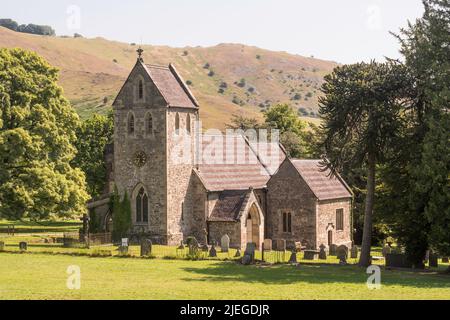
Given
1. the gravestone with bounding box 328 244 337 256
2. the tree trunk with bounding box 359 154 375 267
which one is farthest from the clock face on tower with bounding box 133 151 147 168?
the tree trunk with bounding box 359 154 375 267

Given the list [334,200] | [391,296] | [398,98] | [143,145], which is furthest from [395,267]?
[143,145]

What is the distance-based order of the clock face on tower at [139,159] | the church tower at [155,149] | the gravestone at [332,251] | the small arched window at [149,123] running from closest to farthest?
1. the gravestone at [332,251]
2. the church tower at [155,149]
3. the small arched window at [149,123]
4. the clock face on tower at [139,159]

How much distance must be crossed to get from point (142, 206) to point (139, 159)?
3513 mm

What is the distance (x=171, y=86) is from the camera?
5303 cm

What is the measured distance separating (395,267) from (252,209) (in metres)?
15.4

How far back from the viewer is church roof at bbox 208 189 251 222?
51562 mm

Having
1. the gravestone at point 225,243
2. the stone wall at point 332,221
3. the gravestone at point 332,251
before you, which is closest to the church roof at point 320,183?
the stone wall at point 332,221

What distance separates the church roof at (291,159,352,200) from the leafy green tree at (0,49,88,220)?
1695 cm

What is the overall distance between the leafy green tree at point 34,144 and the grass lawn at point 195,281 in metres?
8.62

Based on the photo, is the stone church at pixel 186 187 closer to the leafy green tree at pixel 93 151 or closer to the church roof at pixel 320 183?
the church roof at pixel 320 183

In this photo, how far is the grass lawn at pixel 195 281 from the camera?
1048 inches

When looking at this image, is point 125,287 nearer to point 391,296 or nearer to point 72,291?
point 72,291

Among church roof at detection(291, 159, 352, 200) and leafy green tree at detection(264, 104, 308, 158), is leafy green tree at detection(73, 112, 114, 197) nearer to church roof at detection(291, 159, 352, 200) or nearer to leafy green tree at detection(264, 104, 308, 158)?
leafy green tree at detection(264, 104, 308, 158)

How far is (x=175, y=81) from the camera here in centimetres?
5409
